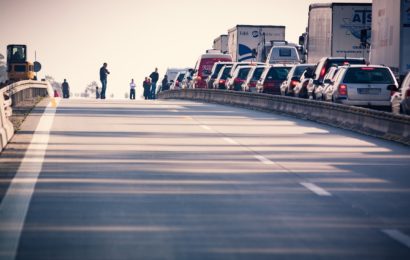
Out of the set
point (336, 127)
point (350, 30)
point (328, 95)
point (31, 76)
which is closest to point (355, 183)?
point (336, 127)

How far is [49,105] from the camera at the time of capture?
39.4 metres

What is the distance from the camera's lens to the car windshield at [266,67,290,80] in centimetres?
4769

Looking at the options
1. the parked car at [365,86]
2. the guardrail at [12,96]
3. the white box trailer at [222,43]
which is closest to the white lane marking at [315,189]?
the guardrail at [12,96]

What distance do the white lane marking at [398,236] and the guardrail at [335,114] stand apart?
11.8 metres

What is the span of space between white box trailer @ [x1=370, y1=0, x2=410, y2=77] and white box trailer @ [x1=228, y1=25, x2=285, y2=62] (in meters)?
29.9

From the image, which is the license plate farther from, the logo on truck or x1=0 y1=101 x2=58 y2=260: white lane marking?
the logo on truck

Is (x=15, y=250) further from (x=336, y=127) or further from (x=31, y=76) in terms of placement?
(x=31, y=76)

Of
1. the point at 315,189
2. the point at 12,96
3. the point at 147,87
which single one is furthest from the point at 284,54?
the point at 315,189

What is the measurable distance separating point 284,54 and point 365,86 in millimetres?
29254

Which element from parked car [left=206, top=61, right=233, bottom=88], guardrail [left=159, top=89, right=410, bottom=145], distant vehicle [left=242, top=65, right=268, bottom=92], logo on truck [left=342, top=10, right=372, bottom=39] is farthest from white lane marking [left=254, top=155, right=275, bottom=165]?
parked car [left=206, top=61, right=233, bottom=88]

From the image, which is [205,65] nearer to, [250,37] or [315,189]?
[250,37]

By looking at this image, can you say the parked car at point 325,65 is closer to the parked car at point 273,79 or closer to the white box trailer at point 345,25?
the parked car at point 273,79

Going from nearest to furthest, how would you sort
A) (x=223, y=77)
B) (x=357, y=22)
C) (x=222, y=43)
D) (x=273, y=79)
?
(x=273, y=79) < (x=357, y=22) < (x=223, y=77) < (x=222, y=43)

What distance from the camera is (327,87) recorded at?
35250mm
